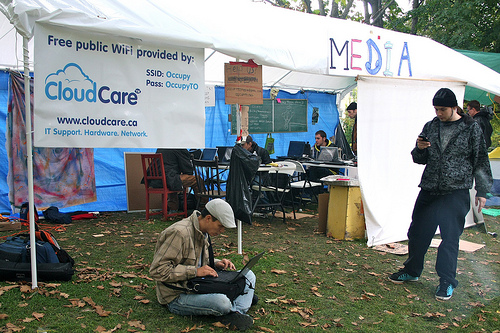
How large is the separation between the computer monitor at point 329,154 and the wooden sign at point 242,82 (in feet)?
13.3

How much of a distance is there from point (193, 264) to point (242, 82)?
8.37 feet

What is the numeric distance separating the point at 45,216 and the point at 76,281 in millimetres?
3654

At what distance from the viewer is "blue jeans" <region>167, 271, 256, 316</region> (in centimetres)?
348

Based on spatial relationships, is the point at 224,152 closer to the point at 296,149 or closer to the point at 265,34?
the point at 296,149

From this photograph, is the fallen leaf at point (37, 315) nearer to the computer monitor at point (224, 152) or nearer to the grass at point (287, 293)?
the grass at point (287, 293)

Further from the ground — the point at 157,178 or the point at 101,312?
the point at 157,178

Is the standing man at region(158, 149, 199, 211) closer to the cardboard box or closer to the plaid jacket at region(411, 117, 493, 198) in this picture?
the cardboard box

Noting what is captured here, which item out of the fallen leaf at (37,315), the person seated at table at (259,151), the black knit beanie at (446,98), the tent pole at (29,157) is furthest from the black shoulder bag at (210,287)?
the person seated at table at (259,151)

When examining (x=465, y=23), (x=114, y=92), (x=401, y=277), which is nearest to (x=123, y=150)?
(x=114, y=92)

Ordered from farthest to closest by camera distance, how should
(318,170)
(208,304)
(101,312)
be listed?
(318,170), (101,312), (208,304)

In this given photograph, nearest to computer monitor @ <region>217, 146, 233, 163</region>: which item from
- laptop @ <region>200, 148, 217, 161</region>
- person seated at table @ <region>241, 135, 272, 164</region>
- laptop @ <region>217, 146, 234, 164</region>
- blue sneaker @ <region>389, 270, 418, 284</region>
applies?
laptop @ <region>217, 146, 234, 164</region>

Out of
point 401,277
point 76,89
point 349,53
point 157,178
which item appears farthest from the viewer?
point 157,178

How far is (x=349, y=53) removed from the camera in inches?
221

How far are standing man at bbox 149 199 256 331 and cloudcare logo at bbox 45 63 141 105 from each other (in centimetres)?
154
